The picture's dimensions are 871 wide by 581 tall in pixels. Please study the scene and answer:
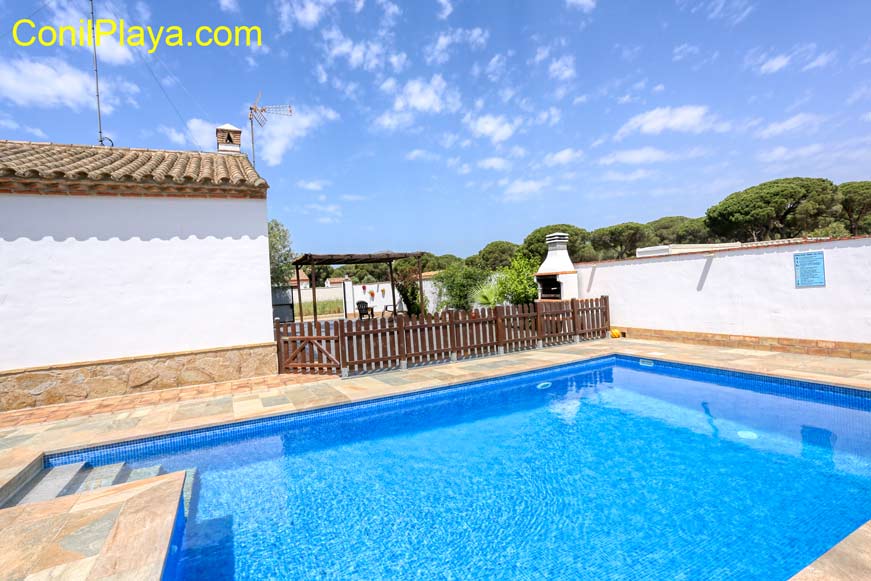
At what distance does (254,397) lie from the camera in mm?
6703

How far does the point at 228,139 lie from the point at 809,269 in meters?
13.8

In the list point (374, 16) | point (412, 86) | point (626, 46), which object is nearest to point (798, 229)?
A: point (626, 46)

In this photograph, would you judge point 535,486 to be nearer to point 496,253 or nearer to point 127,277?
point 127,277

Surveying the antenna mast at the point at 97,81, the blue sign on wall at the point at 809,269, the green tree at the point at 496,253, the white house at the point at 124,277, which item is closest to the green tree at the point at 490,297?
the blue sign on wall at the point at 809,269

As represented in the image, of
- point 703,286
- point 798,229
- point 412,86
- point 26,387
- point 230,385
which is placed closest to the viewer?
point 26,387

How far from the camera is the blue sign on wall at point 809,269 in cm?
770

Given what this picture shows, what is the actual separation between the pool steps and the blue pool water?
226 millimetres

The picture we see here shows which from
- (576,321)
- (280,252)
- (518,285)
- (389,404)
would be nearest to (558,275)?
(518,285)

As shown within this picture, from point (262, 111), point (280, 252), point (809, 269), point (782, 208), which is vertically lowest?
point (809, 269)

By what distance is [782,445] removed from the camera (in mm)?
4723

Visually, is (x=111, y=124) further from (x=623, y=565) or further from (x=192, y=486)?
(x=623, y=565)

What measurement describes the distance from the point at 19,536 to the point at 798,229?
4147 centimetres

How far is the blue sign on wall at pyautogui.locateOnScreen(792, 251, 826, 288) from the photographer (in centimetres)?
770

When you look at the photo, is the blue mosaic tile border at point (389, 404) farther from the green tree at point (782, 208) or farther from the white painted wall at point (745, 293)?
the green tree at point (782, 208)
